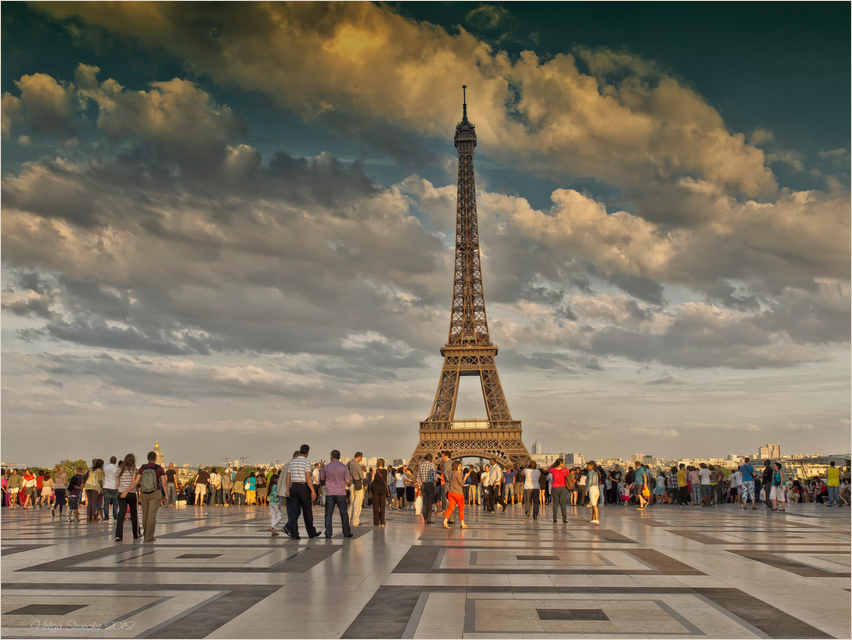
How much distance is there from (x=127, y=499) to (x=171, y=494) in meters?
15.7

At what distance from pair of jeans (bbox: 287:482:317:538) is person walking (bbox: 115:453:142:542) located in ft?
9.98

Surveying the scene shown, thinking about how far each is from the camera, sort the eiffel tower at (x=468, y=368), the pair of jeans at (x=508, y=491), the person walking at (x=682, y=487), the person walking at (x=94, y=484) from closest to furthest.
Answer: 1. the person walking at (x=94, y=484)
2. the person walking at (x=682, y=487)
3. the pair of jeans at (x=508, y=491)
4. the eiffel tower at (x=468, y=368)

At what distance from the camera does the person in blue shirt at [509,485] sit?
30.0 meters

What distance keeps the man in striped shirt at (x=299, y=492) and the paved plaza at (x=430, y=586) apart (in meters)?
0.61

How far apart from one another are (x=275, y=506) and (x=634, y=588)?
30.8ft

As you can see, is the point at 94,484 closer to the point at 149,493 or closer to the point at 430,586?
the point at 149,493

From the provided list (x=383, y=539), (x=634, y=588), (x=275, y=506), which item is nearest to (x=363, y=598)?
(x=634, y=588)

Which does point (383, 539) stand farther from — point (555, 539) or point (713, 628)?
point (713, 628)

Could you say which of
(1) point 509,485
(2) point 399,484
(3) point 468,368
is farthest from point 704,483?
(3) point 468,368

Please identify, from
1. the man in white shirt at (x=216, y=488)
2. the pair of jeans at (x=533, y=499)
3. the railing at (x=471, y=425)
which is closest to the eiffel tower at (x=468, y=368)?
the railing at (x=471, y=425)

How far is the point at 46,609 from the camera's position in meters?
7.39

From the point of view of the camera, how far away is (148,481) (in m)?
14.2

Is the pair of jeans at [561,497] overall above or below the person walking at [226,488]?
above

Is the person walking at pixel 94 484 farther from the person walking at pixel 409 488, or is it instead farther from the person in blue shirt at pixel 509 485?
the person in blue shirt at pixel 509 485
